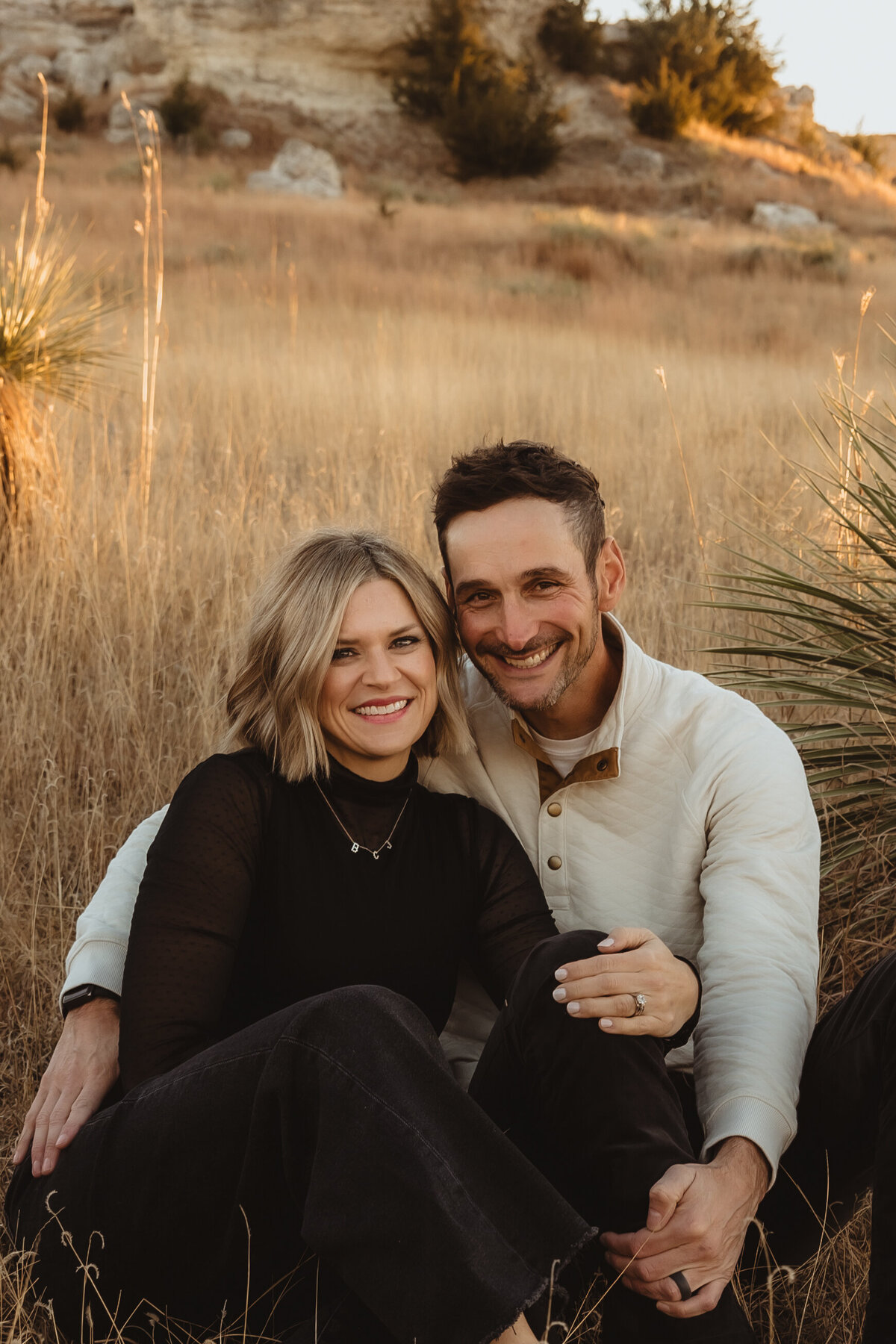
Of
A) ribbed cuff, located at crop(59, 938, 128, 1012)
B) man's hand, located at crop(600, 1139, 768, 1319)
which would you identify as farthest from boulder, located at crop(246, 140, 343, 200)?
man's hand, located at crop(600, 1139, 768, 1319)

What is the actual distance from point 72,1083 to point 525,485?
152 cm

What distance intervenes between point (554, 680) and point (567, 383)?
21.1 feet

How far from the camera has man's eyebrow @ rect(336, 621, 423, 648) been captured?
2295 millimetres

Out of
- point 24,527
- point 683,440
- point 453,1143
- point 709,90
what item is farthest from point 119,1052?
point 709,90

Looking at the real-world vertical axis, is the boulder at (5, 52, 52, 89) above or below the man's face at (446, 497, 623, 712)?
above

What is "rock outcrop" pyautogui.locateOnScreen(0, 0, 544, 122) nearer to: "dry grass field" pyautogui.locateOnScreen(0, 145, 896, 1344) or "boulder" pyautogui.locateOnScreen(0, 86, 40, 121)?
"boulder" pyautogui.locateOnScreen(0, 86, 40, 121)

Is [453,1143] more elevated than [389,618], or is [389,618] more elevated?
[389,618]

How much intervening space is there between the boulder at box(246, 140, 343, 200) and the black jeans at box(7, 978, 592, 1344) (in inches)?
883

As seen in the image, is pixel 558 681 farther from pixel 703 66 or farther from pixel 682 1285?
pixel 703 66

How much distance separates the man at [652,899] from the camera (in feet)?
5.65

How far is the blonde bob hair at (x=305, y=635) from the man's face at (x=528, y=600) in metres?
0.11

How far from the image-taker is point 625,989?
1801 millimetres

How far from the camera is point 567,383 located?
8344 mm

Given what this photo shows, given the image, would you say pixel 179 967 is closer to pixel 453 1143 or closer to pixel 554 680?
pixel 453 1143
